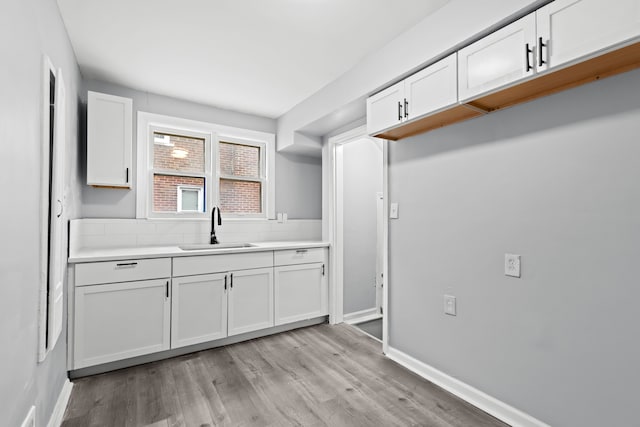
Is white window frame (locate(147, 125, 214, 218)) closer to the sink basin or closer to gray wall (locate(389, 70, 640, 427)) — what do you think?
the sink basin

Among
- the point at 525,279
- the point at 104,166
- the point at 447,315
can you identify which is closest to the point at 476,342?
the point at 447,315

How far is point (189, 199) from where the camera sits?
3.48 metres

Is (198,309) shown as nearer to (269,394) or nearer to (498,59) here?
(269,394)

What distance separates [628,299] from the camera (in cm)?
139

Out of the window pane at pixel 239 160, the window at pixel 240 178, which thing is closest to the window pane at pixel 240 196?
the window at pixel 240 178

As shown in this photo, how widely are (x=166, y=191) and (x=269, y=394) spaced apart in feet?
7.67

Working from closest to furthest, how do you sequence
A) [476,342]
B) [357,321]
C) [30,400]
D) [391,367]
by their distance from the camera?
1. [30,400]
2. [476,342]
3. [391,367]
4. [357,321]

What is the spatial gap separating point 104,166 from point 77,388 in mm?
1759

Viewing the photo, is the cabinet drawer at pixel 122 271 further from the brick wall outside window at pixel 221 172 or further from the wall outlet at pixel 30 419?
the wall outlet at pixel 30 419

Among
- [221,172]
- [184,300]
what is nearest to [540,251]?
[184,300]

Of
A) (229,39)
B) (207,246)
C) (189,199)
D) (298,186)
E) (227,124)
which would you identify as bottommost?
(207,246)

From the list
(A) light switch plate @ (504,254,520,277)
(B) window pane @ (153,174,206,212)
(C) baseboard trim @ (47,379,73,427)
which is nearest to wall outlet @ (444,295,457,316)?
(A) light switch plate @ (504,254,520,277)

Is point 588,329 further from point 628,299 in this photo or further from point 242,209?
point 242,209

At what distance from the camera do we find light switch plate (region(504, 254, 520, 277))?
1790mm
